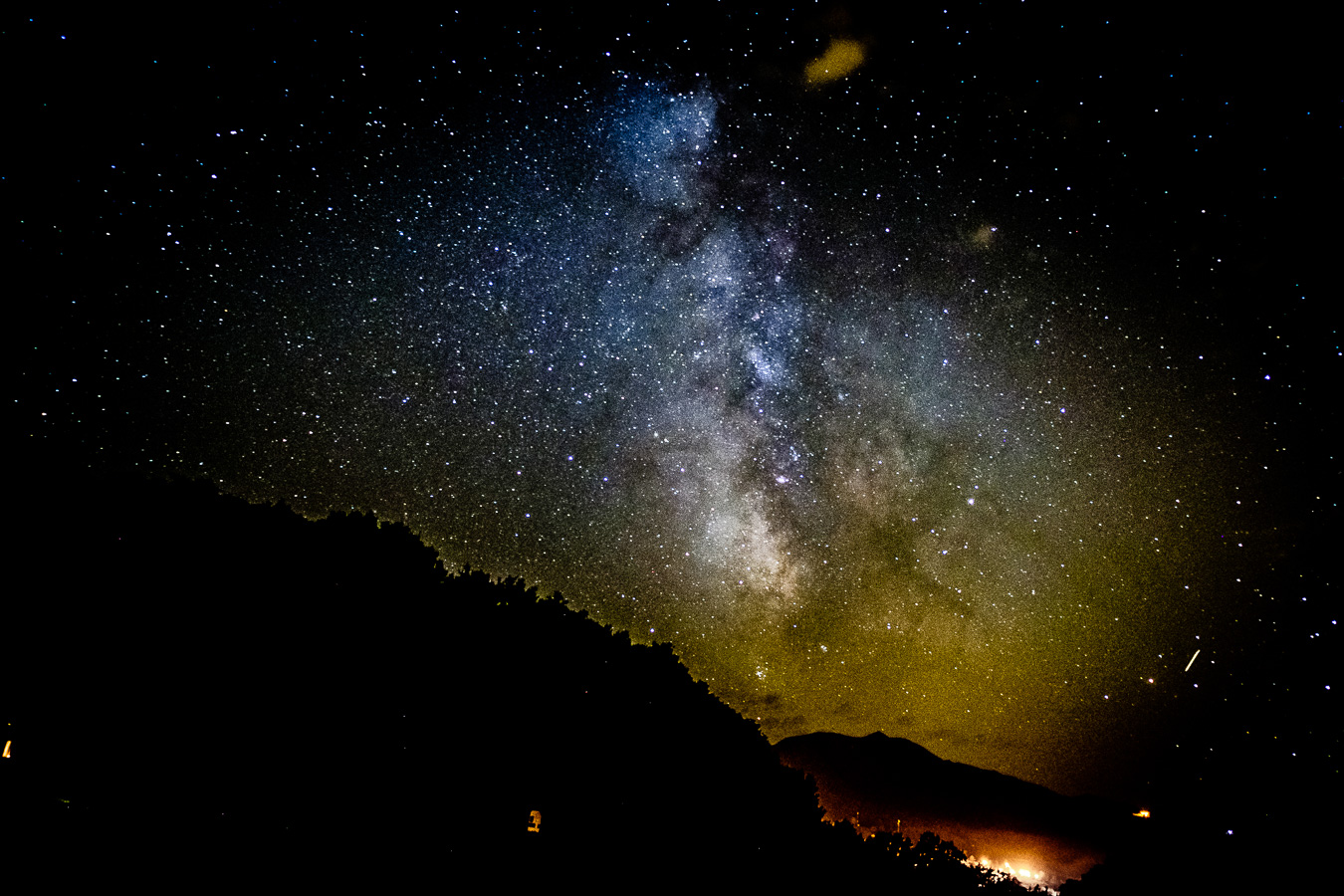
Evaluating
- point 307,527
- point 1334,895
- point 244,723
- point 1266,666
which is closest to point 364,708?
point 244,723

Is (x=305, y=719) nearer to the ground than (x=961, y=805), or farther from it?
farther from it

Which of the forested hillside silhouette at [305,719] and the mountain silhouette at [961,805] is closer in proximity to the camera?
the forested hillside silhouette at [305,719]

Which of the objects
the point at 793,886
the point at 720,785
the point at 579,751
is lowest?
the point at 793,886

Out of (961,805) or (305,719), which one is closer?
(305,719)

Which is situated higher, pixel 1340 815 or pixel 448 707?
pixel 448 707

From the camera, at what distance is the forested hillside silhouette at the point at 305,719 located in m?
4.88

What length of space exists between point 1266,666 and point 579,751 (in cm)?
2438

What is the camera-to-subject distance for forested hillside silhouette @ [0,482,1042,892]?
192 inches

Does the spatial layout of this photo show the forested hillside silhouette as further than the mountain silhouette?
No

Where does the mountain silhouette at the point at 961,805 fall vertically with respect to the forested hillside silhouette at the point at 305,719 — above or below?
below

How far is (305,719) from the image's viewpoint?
581 cm

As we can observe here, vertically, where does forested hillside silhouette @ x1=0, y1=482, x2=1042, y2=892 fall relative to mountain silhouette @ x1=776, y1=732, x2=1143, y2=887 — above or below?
above

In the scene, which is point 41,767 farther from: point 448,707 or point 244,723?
point 448,707

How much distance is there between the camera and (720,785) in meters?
10.8
